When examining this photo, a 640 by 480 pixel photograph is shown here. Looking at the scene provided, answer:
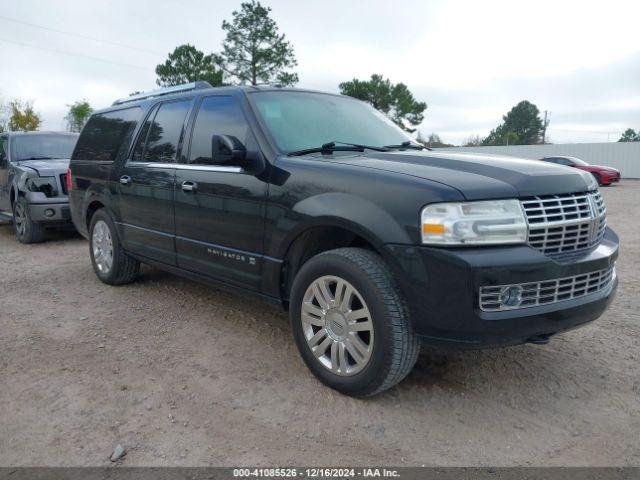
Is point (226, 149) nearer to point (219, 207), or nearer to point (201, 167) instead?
point (219, 207)

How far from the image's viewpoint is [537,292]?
8.51 ft

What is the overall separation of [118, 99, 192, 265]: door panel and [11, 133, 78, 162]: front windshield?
4654mm

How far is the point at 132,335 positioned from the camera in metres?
4.01

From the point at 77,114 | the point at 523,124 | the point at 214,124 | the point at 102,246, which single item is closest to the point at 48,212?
the point at 102,246

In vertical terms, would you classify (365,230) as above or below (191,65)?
below

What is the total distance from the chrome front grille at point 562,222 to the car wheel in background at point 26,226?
7270mm

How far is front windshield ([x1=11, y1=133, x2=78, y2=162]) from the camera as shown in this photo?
848 cm

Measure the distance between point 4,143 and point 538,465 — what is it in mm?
9140

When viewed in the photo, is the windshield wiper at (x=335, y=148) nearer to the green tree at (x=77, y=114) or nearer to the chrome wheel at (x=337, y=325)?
the chrome wheel at (x=337, y=325)

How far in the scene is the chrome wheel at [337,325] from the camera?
9.36 feet

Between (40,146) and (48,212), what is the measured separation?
167cm

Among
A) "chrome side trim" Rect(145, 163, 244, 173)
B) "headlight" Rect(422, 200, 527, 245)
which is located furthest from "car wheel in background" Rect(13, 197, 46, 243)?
"headlight" Rect(422, 200, 527, 245)

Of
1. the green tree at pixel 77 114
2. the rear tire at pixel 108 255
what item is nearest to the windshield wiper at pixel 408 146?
the rear tire at pixel 108 255

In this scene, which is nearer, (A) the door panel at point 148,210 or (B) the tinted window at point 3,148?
(A) the door panel at point 148,210
